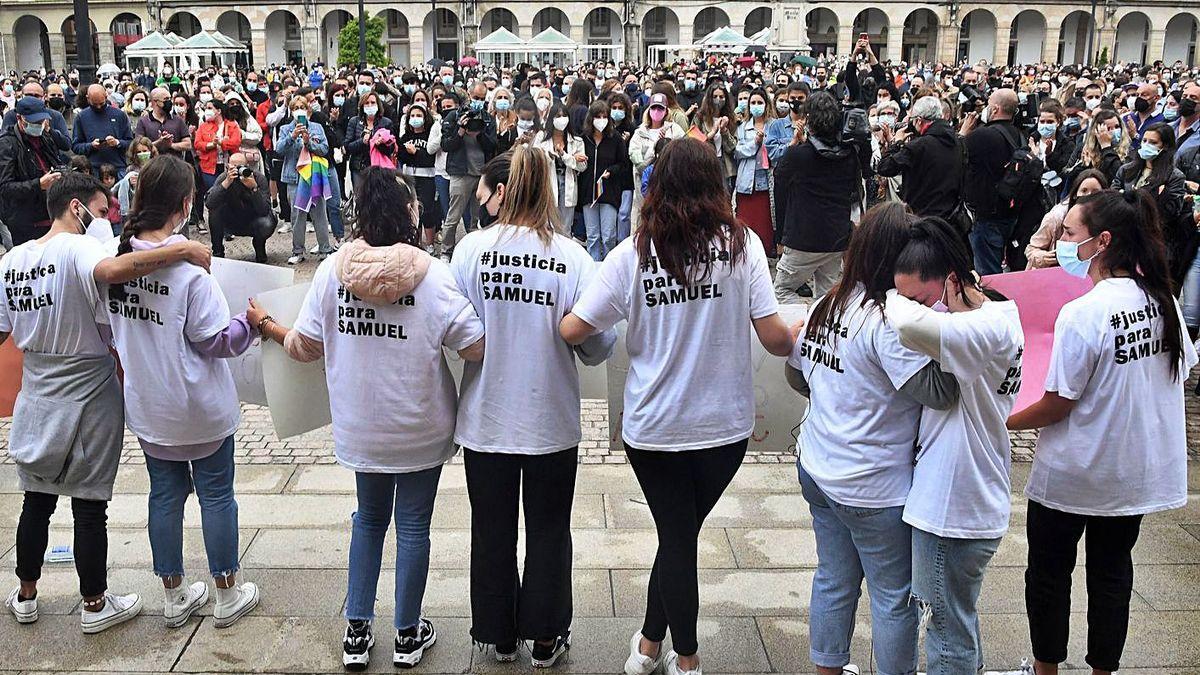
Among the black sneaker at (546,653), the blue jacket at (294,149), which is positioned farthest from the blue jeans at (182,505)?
the blue jacket at (294,149)

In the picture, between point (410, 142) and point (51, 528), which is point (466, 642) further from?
point (410, 142)

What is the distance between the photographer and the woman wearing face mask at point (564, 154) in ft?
35.1

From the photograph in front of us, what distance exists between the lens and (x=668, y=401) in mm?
3477

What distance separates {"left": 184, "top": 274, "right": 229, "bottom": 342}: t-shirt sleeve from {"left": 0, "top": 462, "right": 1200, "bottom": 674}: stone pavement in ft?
3.70

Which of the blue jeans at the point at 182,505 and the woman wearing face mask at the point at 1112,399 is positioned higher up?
the woman wearing face mask at the point at 1112,399

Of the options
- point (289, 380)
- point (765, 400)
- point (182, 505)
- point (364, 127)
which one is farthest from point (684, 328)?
point (364, 127)

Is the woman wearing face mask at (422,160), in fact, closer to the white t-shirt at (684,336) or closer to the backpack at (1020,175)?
the backpack at (1020,175)

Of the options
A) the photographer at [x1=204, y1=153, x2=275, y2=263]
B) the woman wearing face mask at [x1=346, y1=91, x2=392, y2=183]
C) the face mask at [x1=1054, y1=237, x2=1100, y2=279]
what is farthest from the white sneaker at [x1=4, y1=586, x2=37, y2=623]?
the woman wearing face mask at [x1=346, y1=91, x2=392, y2=183]

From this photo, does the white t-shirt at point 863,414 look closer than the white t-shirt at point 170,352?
Yes

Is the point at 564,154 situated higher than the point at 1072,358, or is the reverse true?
the point at 564,154

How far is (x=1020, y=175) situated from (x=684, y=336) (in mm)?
6244

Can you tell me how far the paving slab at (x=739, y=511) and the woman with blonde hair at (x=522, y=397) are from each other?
1479 mm

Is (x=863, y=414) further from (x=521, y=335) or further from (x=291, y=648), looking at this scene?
(x=291, y=648)

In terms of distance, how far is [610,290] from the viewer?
11.2 feet
